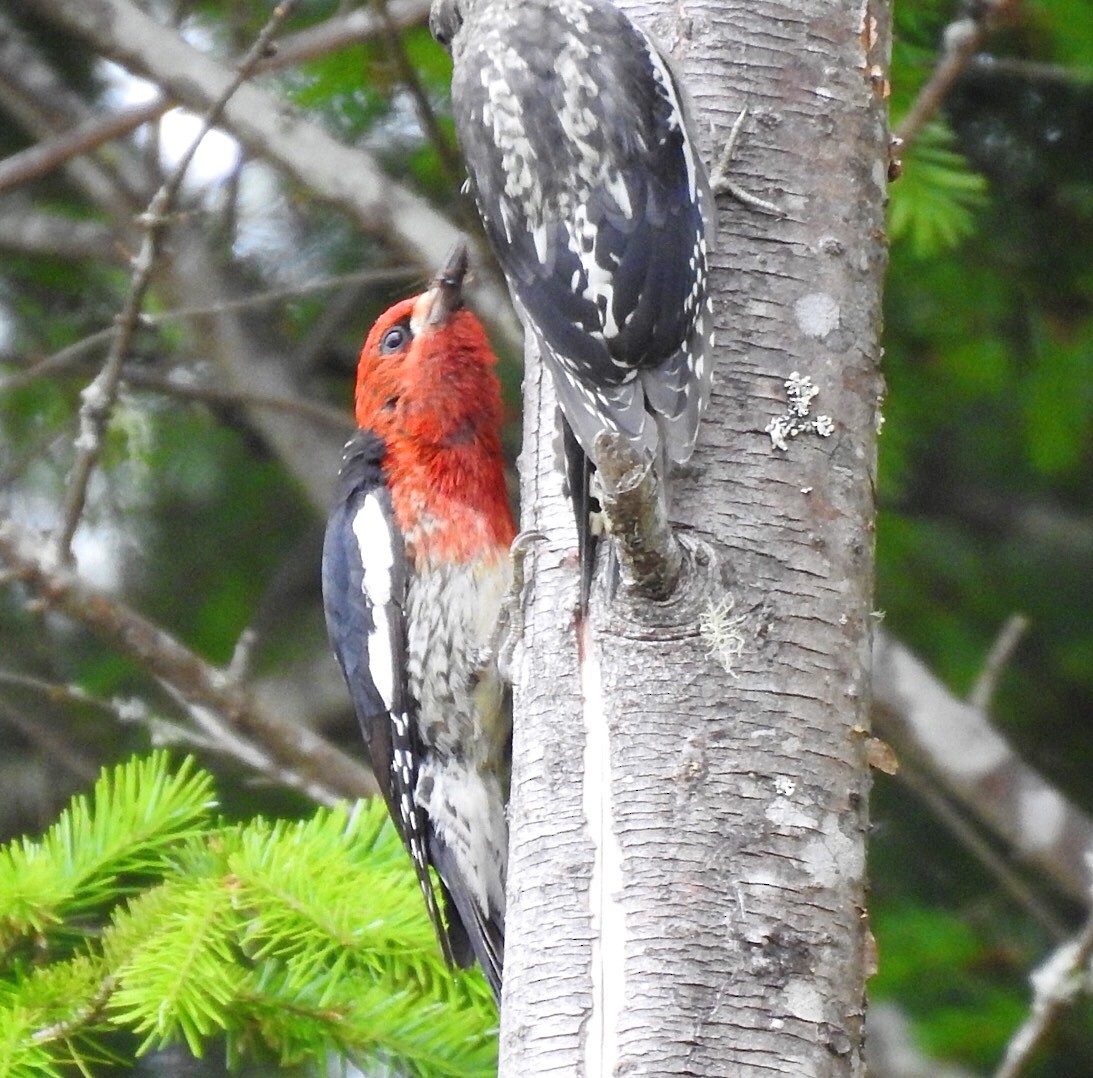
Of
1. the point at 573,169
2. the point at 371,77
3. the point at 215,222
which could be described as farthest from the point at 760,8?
the point at 215,222

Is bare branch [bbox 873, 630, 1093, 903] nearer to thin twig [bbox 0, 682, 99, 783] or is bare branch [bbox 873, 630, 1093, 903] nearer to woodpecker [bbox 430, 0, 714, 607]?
woodpecker [bbox 430, 0, 714, 607]

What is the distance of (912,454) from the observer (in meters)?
4.84

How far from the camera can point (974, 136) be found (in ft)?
13.9

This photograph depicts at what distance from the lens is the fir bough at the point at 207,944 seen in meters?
2.11

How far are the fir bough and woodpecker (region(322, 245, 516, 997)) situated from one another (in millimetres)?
762

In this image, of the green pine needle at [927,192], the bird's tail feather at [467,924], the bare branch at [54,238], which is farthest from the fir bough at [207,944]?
the bare branch at [54,238]

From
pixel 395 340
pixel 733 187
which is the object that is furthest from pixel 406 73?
pixel 733 187

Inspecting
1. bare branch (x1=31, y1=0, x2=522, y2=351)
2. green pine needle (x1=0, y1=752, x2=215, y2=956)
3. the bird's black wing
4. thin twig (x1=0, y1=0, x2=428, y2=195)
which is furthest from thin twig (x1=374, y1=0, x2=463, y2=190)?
green pine needle (x1=0, y1=752, x2=215, y2=956)

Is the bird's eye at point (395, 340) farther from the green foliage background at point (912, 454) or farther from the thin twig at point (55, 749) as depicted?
Result: the thin twig at point (55, 749)

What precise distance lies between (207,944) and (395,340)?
1490 millimetres

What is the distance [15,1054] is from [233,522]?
2906 mm

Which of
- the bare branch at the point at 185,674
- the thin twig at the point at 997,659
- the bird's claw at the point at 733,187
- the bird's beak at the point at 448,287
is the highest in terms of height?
the bird's beak at the point at 448,287

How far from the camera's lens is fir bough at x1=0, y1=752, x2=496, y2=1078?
211 centimetres

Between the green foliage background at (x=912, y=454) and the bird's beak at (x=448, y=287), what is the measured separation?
0.64ft
